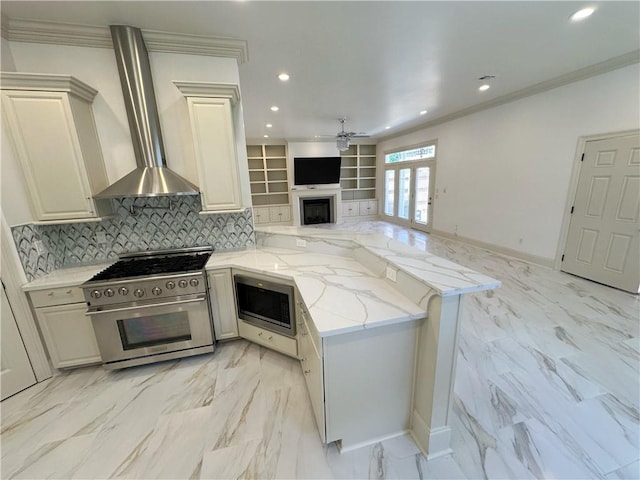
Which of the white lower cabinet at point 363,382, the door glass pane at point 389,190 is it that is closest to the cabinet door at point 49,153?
the white lower cabinet at point 363,382

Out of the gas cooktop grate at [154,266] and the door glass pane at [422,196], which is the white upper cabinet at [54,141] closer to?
the gas cooktop grate at [154,266]

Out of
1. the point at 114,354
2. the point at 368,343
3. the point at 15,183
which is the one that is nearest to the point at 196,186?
the point at 15,183

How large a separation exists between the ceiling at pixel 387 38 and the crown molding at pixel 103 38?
6cm

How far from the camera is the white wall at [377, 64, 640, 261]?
3.26 m

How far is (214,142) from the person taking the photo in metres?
2.27

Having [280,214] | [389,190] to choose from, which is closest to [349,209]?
[389,190]

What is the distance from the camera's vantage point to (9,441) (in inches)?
64.2

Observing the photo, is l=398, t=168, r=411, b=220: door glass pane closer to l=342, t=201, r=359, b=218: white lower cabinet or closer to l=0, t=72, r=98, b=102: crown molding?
l=342, t=201, r=359, b=218: white lower cabinet

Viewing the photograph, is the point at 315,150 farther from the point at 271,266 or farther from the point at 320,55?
the point at 271,266

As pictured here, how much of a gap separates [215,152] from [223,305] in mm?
1427

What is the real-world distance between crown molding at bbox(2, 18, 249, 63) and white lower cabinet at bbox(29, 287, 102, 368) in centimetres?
204

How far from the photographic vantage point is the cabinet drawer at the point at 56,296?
2002 mm

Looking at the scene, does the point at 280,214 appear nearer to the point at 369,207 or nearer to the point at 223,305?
the point at 369,207

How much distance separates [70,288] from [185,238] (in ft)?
3.21
